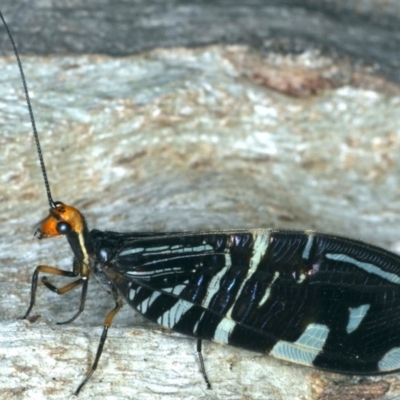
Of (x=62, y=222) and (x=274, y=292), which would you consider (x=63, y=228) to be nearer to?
(x=62, y=222)

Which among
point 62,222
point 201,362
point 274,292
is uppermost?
point 62,222

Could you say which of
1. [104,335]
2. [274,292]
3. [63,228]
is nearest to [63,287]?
[63,228]

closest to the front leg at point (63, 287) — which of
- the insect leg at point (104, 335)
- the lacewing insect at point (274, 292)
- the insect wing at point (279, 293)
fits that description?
the lacewing insect at point (274, 292)

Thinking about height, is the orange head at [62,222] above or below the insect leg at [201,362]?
above

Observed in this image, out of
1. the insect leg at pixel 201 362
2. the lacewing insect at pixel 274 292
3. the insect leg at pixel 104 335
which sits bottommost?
the insect leg at pixel 201 362

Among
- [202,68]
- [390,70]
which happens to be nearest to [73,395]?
[202,68]

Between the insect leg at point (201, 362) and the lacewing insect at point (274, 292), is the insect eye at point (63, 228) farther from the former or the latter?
the insect leg at point (201, 362)

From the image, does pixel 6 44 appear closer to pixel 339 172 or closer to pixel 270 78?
pixel 270 78

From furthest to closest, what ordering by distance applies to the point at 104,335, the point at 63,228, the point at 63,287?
the point at 63,287
the point at 63,228
the point at 104,335

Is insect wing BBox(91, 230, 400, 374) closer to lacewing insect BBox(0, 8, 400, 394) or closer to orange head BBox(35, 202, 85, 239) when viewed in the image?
lacewing insect BBox(0, 8, 400, 394)
